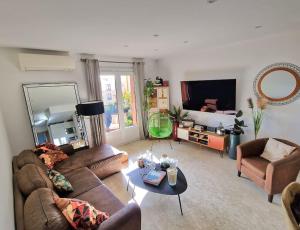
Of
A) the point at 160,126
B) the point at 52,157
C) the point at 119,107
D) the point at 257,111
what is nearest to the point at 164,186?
the point at 52,157

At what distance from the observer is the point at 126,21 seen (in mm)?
1994

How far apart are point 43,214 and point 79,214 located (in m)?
0.28

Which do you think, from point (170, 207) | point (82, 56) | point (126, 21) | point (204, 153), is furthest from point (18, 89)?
point (204, 153)

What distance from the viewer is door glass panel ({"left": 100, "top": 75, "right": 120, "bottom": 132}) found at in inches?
171

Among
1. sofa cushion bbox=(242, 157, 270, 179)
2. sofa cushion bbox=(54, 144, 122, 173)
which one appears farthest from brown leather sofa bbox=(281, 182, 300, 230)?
sofa cushion bbox=(54, 144, 122, 173)

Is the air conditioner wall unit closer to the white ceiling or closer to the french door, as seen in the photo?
the white ceiling

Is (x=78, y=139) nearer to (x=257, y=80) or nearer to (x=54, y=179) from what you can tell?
(x=54, y=179)

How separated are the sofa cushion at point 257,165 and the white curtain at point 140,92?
2.95 metres

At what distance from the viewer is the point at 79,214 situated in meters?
1.36

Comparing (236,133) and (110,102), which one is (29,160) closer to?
(110,102)

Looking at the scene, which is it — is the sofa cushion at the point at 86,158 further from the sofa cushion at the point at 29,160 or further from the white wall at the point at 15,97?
the white wall at the point at 15,97

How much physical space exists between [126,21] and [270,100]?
2995 mm

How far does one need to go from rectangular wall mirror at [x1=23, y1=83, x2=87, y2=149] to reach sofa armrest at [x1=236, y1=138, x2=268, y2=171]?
326 cm

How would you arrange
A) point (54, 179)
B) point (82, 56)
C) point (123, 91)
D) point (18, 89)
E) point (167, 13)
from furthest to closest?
1. point (123, 91)
2. point (82, 56)
3. point (18, 89)
4. point (54, 179)
5. point (167, 13)
